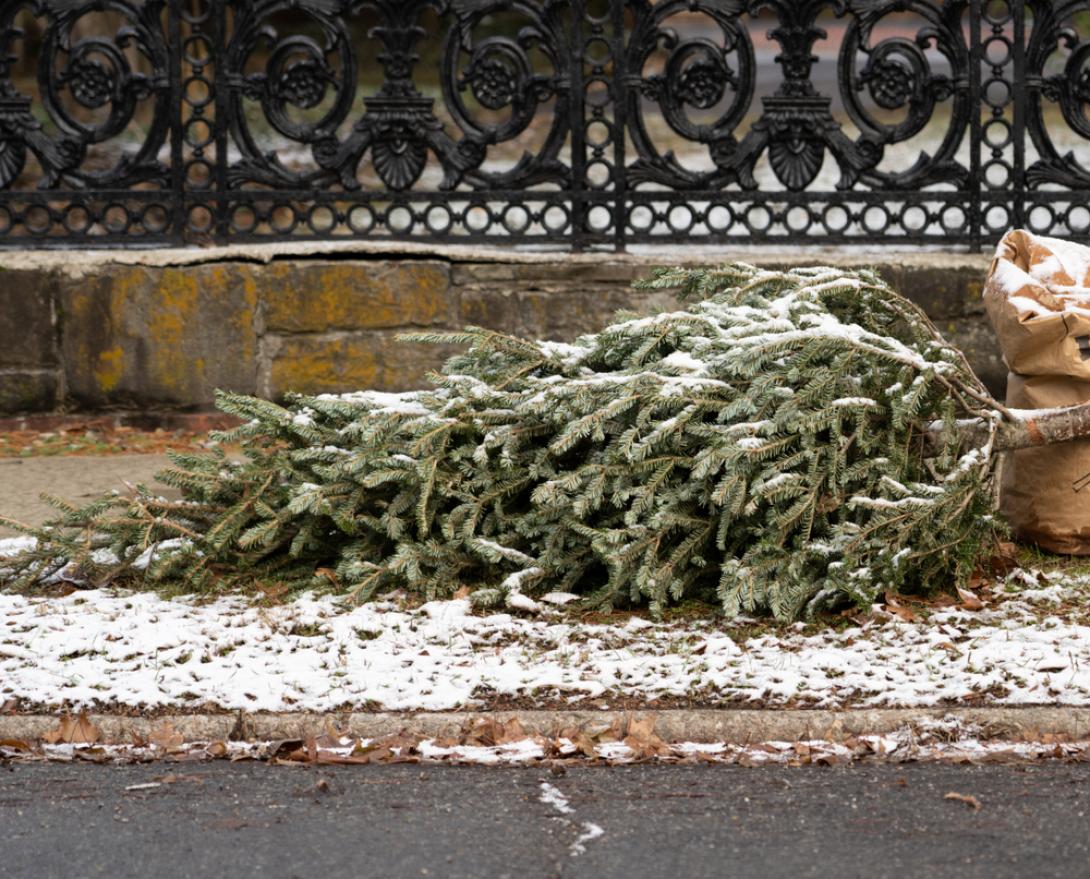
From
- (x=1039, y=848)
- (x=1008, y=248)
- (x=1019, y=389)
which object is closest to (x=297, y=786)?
(x=1039, y=848)

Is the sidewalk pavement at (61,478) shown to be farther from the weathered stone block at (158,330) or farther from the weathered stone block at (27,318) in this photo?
the weathered stone block at (27,318)

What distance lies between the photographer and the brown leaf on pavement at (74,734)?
163 inches

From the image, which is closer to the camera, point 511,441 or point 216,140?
point 511,441

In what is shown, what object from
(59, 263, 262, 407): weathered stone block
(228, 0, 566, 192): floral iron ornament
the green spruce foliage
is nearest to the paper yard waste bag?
the green spruce foliage

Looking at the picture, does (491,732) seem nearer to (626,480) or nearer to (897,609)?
(626,480)

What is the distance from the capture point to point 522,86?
770 centimetres

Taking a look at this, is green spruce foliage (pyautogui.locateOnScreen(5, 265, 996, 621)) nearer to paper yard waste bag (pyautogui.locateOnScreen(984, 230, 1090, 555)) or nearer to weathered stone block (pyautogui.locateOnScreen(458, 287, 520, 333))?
paper yard waste bag (pyautogui.locateOnScreen(984, 230, 1090, 555))

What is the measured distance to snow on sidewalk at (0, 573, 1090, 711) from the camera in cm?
423

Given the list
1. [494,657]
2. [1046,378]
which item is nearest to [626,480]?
[494,657]

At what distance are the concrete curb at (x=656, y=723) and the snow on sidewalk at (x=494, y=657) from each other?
0.05 meters

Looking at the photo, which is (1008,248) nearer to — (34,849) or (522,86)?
(522,86)

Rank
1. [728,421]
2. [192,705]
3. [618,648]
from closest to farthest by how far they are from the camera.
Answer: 1. [192,705]
2. [618,648]
3. [728,421]

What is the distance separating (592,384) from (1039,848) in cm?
233

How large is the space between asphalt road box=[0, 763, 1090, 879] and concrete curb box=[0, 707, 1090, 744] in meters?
0.20
